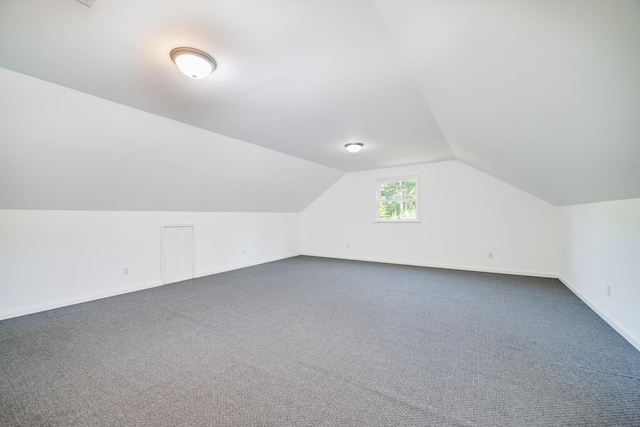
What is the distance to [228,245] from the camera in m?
5.64

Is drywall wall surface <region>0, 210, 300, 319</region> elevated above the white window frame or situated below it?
below

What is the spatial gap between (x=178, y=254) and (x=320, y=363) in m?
3.71

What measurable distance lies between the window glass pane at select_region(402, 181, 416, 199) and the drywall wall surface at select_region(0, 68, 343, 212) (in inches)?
106

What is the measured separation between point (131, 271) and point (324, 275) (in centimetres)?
322

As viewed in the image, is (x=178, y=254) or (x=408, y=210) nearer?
(x=178, y=254)

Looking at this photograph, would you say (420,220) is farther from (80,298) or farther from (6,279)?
(6,279)

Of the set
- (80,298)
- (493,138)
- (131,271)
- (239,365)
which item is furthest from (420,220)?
(80,298)

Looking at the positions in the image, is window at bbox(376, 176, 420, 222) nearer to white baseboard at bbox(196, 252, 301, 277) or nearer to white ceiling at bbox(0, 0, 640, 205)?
white baseboard at bbox(196, 252, 301, 277)

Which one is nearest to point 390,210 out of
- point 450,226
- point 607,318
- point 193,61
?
point 450,226

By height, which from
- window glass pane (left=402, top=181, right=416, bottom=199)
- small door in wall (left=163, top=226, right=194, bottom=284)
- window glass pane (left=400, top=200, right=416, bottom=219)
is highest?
window glass pane (left=402, top=181, right=416, bottom=199)

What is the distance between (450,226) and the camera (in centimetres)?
558

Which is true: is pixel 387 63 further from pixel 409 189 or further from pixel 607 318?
pixel 409 189

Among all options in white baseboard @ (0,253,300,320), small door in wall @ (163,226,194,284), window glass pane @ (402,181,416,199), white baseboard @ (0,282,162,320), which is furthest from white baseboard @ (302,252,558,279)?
white baseboard @ (0,282,162,320)

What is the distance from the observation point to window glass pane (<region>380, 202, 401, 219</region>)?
6329 mm
